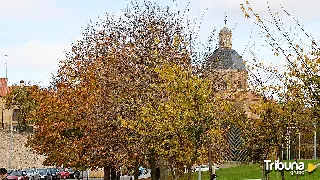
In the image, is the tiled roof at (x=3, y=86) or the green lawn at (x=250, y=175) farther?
the tiled roof at (x=3, y=86)

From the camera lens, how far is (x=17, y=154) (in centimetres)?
7206

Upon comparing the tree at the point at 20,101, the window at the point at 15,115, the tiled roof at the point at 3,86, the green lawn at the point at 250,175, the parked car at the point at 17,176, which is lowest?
the parked car at the point at 17,176

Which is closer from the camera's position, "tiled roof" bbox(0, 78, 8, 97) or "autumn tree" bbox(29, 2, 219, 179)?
"autumn tree" bbox(29, 2, 219, 179)

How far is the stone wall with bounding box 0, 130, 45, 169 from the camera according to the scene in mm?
68812

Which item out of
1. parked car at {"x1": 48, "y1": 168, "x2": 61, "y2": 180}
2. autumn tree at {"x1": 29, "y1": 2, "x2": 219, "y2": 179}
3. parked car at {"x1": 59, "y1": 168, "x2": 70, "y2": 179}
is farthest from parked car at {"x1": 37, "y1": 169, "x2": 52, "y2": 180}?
autumn tree at {"x1": 29, "y1": 2, "x2": 219, "y2": 179}

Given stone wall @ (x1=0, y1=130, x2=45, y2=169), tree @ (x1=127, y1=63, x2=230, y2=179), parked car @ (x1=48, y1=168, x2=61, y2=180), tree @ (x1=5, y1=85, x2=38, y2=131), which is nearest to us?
tree @ (x1=127, y1=63, x2=230, y2=179)

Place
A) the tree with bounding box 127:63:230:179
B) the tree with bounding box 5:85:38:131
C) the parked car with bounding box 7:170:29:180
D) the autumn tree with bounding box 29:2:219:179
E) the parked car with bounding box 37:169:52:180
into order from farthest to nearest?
1. the tree with bounding box 5:85:38:131
2. the parked car with bounding box 37:169:52:180
3. the parked car with bounding box 7:170:29:180
4. the autumn tree with bounding box 29:2:219:179
5. the tree with bounding box 127:63:230:179

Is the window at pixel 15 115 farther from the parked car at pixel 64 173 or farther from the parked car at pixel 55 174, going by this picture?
the parked car at pixel 55 174

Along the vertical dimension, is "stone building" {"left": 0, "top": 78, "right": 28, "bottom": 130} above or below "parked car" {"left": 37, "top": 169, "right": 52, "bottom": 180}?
above

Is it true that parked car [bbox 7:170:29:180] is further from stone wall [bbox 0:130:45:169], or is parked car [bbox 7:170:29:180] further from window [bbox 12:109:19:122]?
window [bbox 12:109:19:122]

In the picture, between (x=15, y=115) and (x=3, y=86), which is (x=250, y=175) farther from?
(x=3, y=86)

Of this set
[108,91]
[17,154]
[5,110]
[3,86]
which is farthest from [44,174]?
[3,86]

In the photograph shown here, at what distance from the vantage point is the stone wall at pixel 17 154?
68.8 m

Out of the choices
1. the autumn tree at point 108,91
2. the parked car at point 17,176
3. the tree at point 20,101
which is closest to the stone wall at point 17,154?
the parked car at point 17,176
